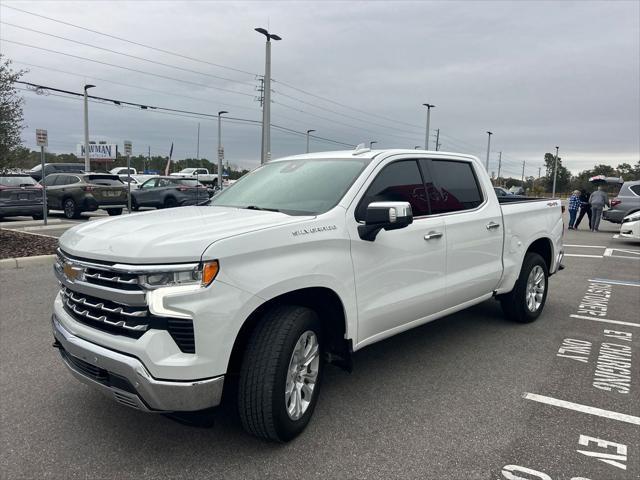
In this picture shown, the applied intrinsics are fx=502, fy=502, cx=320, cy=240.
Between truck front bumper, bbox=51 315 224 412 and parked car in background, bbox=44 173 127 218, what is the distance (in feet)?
51.4

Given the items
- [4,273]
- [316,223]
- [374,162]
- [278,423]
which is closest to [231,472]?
[278,423]

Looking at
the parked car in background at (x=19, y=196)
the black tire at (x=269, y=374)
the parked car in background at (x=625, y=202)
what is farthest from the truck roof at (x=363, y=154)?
the parked car in background at (x=625, y=202)

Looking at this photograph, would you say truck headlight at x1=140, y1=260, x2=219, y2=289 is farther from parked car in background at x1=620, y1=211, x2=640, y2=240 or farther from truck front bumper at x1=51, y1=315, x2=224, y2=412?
parked car in background at x1=620, y1=211, x2=640, y2=240

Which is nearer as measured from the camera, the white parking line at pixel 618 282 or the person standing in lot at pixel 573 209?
the white parking line at pixel 618 282

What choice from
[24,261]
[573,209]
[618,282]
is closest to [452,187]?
[618,282]

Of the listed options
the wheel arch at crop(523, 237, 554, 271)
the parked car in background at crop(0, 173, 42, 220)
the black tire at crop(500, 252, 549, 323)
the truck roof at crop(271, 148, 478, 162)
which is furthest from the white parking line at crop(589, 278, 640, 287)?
the parked car in background at crop(0, 173, 42, 220)

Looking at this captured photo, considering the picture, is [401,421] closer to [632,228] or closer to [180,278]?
[180,278]

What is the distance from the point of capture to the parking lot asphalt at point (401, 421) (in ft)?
9.35

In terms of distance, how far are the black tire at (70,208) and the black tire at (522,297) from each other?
15393 mm

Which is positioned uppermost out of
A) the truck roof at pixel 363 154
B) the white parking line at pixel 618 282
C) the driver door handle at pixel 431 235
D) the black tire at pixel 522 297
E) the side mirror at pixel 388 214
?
the truck roof at pixel 363 154

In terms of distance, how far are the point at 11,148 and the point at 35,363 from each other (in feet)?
25.3

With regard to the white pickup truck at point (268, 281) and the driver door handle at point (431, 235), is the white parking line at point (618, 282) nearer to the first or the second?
the white pickup truck at point (268, 281)

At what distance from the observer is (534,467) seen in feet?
9.37

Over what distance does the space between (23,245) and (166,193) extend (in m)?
11.2
